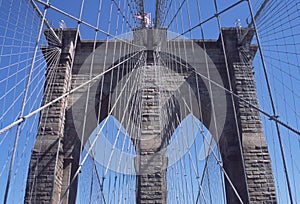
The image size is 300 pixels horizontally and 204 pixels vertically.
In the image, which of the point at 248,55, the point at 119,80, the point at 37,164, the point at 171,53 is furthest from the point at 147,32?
the point at 37,164

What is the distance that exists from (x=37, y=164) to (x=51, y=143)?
48 cm

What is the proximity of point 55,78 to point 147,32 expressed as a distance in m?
2.58

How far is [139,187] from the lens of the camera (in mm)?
6328

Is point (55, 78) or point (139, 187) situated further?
point (55, 78)

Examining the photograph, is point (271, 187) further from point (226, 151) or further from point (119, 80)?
point (119, 80)

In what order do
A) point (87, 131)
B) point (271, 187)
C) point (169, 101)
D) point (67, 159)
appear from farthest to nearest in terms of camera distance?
point (87, 131), point (169, 101), point (67, 159), point (271, 187)

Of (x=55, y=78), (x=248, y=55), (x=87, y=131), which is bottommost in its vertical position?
(x=87, y=131)

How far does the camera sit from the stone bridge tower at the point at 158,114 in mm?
6316

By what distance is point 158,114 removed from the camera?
7.16 meters

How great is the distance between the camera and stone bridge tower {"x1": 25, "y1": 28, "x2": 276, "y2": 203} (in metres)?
6.32

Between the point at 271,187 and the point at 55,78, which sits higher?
the point at 55,78

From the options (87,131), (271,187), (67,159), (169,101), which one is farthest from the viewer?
(87,131)

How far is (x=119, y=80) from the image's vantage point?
7.73m

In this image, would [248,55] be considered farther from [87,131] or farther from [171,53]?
[87,131]
